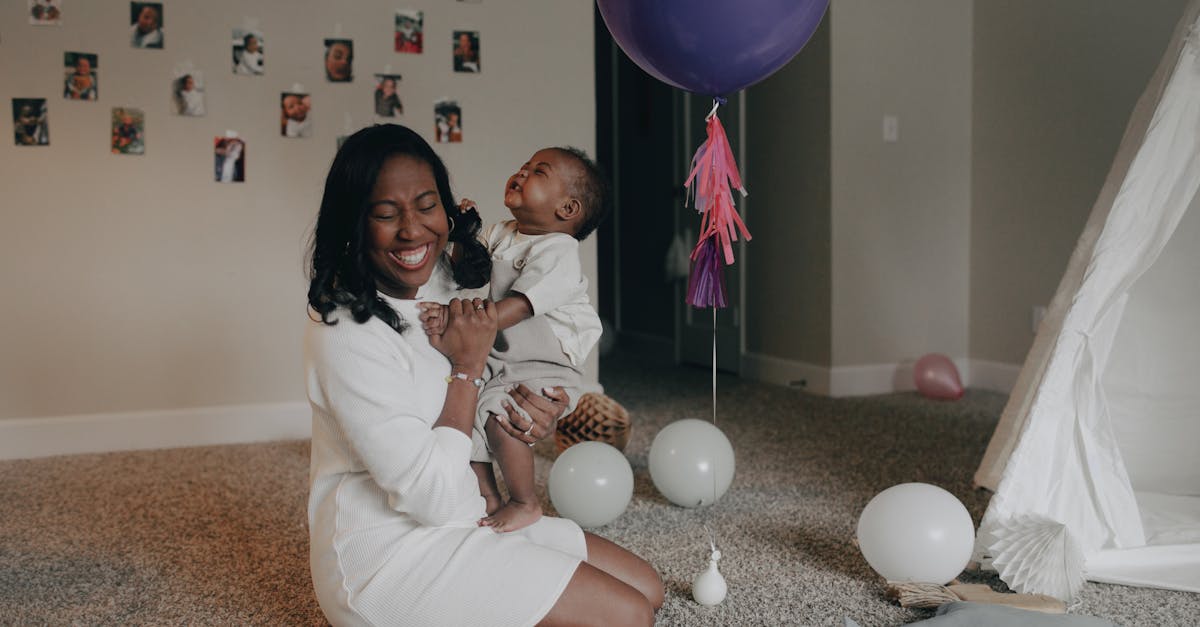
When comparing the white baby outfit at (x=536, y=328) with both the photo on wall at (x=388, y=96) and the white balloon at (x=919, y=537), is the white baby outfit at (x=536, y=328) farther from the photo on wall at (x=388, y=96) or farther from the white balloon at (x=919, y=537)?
the photo on wall at (x=388, y=96)

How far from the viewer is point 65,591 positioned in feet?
5.96

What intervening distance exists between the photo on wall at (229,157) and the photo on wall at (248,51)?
0.75 feet

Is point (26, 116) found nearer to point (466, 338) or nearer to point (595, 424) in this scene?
point (595, 424)

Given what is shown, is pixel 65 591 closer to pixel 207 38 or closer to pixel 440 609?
pixel 440 609

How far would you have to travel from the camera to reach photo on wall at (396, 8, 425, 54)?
3295mm

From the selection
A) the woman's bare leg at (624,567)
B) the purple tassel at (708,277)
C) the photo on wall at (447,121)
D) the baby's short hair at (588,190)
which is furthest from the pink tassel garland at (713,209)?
the photo on wall at (447,121)

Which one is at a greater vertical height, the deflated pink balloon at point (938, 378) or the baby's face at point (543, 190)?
the baby's face at point (543, 190)

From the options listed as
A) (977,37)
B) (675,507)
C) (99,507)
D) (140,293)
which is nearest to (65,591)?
(99,507)

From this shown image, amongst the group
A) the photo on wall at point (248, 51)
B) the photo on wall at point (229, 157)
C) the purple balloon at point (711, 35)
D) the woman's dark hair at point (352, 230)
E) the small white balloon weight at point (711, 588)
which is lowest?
the small white balloon weight at point (711, 588)

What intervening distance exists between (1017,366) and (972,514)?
200 cm

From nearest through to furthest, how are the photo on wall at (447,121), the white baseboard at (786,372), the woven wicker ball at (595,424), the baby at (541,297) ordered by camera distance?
the baby at (541,297), the woven wicker ball at (595,424), the photo on wall at (447,121), the white baseboard at (786,372)

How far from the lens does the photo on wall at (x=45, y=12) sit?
9.78 ft

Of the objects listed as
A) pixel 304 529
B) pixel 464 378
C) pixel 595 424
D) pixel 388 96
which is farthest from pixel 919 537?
pixel 388 96

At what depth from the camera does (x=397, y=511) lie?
128 centimetres
